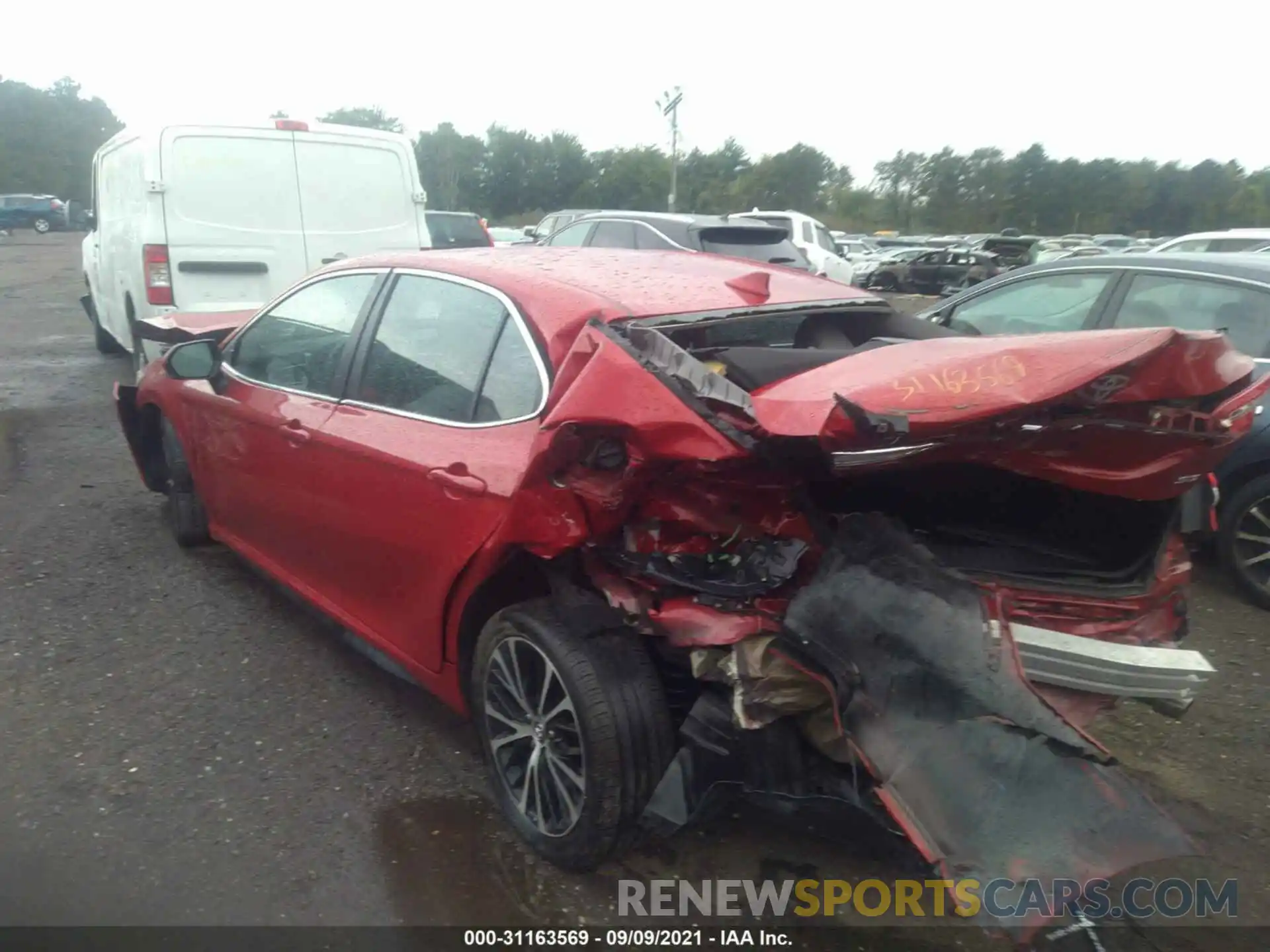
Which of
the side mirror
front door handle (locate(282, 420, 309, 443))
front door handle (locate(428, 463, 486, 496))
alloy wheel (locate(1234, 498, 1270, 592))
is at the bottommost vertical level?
alloy wheel (locate(1234, 498, 1270, 592))

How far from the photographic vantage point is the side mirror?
182 inches

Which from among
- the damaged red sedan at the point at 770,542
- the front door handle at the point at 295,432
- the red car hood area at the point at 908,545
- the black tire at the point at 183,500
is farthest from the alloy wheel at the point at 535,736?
the black tire at the point at 183,500

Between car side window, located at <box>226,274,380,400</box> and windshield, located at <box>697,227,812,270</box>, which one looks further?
windshield, located at <box>697,227,812,270</box>

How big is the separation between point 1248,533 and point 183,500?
536 cm

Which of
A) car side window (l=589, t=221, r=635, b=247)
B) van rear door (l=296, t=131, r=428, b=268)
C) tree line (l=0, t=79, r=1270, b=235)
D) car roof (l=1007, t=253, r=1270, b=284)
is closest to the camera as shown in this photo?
car roof (l=1007, t=253, r=1270, b=284)

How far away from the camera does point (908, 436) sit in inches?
88.4

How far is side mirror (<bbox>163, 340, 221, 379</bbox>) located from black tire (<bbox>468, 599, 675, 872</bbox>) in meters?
2.45

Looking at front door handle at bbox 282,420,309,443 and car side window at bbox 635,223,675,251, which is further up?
car side window at bbox 635,223,675,251

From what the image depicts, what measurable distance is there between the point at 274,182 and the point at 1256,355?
6893 millimetres

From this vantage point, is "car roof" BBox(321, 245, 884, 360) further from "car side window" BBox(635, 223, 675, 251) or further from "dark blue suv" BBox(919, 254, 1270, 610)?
"car side window" BBox(635, 223, 675, 251)

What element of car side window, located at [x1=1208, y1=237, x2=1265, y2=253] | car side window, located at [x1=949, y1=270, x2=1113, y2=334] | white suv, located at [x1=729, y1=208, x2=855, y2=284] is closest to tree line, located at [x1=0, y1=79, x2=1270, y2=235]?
white suv, located at [x1=729, y1=208, x2=855, y2=284]

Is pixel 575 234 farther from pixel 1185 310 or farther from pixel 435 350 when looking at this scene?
pixel 435 350

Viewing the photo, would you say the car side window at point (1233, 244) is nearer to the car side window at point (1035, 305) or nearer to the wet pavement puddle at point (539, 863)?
the car side window at point (1035, 305)

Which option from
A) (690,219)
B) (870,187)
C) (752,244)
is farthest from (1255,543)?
(870,187)
